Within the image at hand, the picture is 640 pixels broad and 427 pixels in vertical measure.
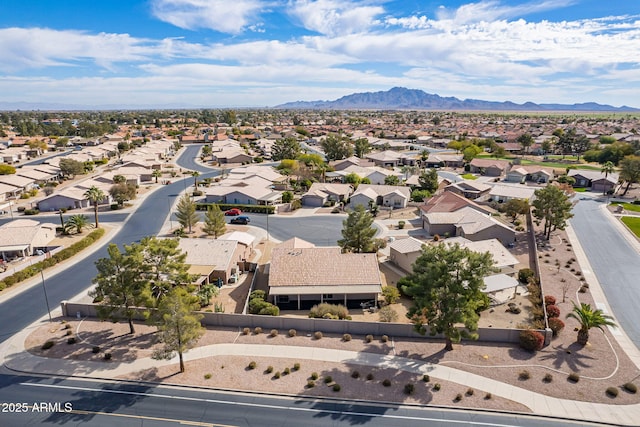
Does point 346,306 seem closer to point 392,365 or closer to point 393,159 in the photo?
point 392,365

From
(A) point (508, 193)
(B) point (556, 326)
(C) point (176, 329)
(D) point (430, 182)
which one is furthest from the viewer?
(D) point (430, 182)

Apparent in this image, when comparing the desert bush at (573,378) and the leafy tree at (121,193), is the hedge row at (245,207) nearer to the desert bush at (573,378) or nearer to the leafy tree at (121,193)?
the leafy tree at (121,193)

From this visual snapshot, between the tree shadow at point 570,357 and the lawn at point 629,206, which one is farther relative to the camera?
the lawn at point 629,206

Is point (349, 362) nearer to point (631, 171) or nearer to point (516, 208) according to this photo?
point (516, 208)

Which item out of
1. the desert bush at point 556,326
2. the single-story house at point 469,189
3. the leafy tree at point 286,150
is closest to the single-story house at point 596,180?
the single-story house at point 469,189

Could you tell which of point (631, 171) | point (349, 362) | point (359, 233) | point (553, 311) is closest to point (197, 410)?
point (349, 362)

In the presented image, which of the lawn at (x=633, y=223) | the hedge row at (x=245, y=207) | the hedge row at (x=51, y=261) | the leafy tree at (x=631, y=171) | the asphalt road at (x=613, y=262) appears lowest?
the asphalt road at (x=613, y=262)

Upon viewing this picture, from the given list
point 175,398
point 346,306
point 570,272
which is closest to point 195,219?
point 346,306
